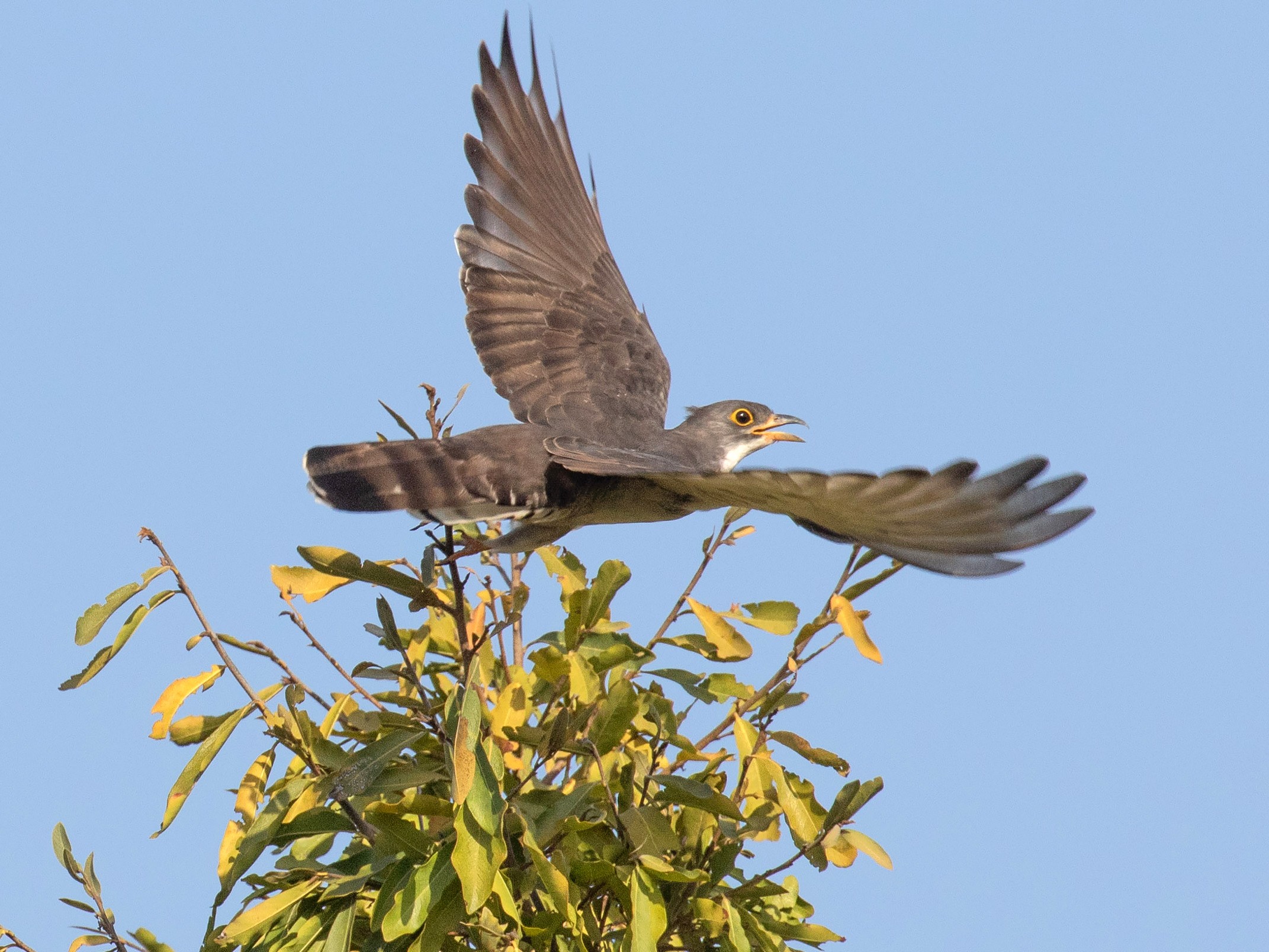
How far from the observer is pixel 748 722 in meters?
3.85

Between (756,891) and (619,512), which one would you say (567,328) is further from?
(756,891)

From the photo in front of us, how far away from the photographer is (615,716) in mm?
3742

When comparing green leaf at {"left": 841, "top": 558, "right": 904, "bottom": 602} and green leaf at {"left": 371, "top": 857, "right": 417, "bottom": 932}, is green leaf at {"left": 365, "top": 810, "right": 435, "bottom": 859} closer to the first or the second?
green leaf at {"left": 371, "top": 857, "right": 417, "bottom": 932}

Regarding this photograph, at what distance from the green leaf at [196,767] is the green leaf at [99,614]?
0.42 metres

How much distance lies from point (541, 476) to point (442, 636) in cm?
79

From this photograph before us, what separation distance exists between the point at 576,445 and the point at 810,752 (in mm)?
1465

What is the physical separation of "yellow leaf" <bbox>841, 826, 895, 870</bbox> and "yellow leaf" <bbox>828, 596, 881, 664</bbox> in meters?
0.56

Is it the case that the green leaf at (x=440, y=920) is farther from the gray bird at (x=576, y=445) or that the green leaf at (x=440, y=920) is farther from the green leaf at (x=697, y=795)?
the gray bird at (x=576, y=445)

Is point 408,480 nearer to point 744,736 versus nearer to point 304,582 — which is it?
point 304,582

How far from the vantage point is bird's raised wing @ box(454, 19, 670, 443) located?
6043 mm

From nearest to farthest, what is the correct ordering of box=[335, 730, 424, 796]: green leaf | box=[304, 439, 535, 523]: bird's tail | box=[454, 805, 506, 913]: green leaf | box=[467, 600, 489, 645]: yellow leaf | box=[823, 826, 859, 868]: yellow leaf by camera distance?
box=[454, 805, 506, 913]: green leaf, box=[335, 730, 424, 796]: green leaf, box=[823, 826, 859, 868]: yellow leaf, box=[467, 600, 489, 645]: yellow leaf, box=[304, 439, 535, 523]: bird's tail

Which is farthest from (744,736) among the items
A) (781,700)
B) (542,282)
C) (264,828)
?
(542,282)

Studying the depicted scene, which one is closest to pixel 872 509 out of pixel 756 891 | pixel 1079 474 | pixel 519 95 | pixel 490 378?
pixel 1079 474


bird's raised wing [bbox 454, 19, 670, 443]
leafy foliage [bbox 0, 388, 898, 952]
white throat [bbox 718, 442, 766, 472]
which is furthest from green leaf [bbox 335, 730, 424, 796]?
white throat [bbox 718, 442, 766, 472]
